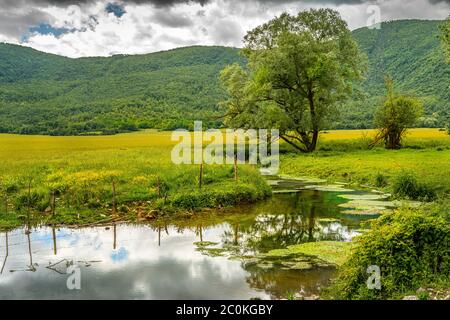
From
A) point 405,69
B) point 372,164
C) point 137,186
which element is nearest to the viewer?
point 137,186

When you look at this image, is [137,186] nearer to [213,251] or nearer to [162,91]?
[213,251]

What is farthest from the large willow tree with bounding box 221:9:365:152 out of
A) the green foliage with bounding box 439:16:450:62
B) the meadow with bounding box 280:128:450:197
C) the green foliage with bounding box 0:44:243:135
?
the green foliage with bounding box 0:44:243:135

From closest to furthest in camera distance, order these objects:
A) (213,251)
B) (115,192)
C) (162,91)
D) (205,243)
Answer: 1. (213,251)
2. (205,243)
3. (115,192)
4. (162,91)

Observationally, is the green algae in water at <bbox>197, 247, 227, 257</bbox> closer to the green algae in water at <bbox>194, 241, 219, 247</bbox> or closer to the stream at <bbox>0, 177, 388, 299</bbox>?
the stream at <bbox>0, 177, 388, 299</bbox>

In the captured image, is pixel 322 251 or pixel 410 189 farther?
pixel 410 189

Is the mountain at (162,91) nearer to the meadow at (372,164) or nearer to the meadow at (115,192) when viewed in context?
the meadow at (372,164)

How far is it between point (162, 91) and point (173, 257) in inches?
5506

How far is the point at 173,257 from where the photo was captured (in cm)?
1388

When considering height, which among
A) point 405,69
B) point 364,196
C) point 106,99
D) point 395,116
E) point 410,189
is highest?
point 405,69

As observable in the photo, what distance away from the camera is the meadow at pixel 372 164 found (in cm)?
2617

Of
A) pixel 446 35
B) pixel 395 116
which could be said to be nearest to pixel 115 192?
pixel 446 35

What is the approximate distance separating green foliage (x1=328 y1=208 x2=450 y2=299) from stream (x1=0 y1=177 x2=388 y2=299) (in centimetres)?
104

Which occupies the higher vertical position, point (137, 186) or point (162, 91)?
point (162, 91)
